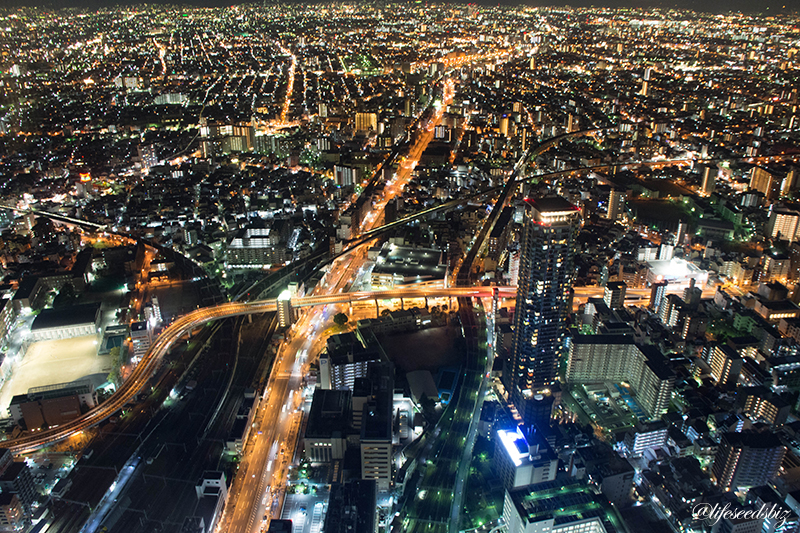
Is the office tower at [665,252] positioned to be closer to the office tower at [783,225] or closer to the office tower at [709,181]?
the office tower at [783,225]

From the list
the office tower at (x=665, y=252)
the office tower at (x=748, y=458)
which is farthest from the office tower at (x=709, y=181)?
the office tower at (x=748, y=458)

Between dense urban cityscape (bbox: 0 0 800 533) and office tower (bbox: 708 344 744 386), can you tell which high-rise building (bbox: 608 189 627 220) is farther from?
office tower (bbox: 708 344 744 386)

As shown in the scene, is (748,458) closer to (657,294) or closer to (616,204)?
(657,294)

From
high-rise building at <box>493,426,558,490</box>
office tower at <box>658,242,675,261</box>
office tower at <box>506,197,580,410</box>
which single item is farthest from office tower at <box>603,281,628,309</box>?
high-rise building at <box>493,426,558,490</box>

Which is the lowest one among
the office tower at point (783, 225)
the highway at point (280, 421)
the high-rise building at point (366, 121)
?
the highway at point (280, 421)

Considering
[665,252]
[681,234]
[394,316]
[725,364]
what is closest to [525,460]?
[725,364]

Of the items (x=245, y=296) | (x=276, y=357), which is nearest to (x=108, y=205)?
(x=245, y=296)
